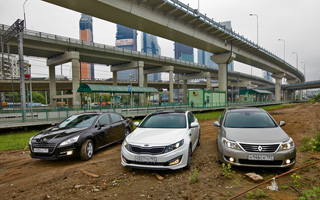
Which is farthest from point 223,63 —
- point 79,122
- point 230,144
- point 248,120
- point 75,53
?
point 230,144

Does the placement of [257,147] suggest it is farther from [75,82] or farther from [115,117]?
[75,82]

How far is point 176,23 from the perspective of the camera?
22422 millimetres

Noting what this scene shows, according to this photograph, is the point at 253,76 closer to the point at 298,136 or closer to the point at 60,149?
the point at 298,136

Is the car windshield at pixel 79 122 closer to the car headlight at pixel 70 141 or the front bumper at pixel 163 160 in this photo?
the car headlight at pixel 70 141

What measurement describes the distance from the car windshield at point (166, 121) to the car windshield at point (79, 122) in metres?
2.05

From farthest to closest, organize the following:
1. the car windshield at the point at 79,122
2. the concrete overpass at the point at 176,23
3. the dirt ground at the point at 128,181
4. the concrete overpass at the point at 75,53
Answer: the concrete overpass at the point at 75,53 < the concrete overpass at the point at 176,23 < the car windshield at the point at 79,122 < the dirt ground at the point at 128,181

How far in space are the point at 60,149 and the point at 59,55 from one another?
104 ft

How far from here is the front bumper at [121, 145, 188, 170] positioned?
4234 mm

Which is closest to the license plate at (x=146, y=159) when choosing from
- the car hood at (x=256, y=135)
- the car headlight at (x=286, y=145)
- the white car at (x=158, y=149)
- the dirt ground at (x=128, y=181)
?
the white car at (x=158, y=149)

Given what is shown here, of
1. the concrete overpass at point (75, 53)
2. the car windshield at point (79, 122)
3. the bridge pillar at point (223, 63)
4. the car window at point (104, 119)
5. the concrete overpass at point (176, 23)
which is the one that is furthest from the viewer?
the bridge pillar at point (223, 63)

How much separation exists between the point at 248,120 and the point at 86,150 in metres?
5.02

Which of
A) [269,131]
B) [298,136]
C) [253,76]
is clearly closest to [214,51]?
[298,136]

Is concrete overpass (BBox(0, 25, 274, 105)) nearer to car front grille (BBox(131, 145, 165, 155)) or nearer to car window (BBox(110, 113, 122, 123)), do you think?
car window (BBox(110, 113, 122, 123))

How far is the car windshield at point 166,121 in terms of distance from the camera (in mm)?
5582
